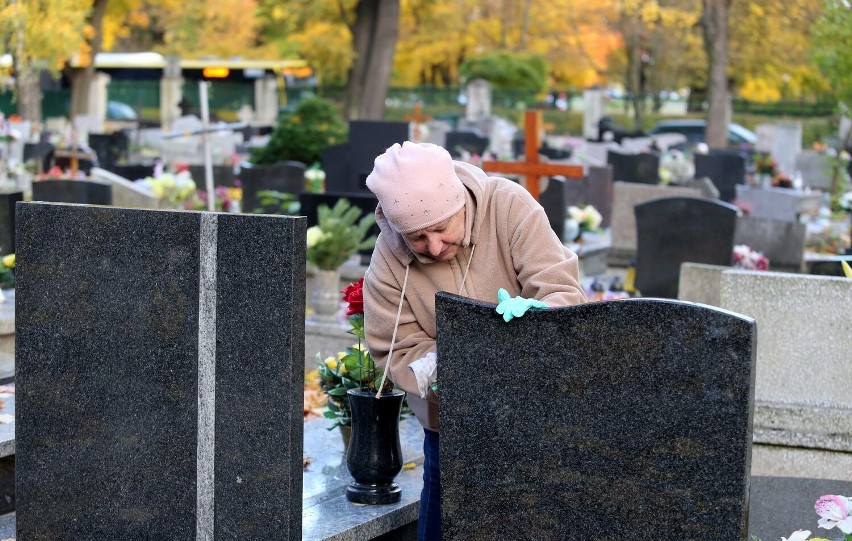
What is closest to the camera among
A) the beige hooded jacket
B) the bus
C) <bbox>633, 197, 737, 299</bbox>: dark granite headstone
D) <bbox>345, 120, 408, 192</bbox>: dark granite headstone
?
the beige hooded jacket

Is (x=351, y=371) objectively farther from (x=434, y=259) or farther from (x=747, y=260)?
(x=747, y=260)

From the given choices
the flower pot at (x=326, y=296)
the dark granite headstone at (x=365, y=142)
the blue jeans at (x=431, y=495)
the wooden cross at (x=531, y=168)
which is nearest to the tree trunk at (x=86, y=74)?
the dark granite headstone at (x=365, y=142)

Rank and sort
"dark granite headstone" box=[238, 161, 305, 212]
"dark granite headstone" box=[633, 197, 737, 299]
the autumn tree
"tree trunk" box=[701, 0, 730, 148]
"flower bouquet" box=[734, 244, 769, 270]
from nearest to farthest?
1. "flower bouquet" box=[734, 244, 769, 270]
2. "dark granite headstone" box=[633, 197, 737, 299]
3. "dark granite headstone" box=[238, 161, 305, 212]
4. the autumn tree
5. "tree trunk" box=[701, 0, 730, 148]

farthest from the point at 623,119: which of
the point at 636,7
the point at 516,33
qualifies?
the point at 636,7

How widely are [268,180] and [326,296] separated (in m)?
5.52

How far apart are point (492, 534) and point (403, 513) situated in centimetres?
115

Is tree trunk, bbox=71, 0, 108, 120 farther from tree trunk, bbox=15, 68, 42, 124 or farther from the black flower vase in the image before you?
the black flower vase

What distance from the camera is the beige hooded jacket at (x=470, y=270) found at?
11.9ft

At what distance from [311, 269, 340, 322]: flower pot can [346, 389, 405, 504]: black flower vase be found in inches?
168

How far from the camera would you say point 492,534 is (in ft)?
11.7

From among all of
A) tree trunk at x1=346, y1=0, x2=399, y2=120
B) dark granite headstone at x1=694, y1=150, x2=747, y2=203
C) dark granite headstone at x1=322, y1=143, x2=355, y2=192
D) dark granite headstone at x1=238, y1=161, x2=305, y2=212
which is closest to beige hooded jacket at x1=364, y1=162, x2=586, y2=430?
dark granite headstone at x1=238, y1=161, x2=305, y2=212

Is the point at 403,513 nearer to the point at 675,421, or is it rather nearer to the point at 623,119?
the point at 675,421

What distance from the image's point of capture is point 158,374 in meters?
4.03

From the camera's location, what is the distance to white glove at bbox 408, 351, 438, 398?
12.1ft
